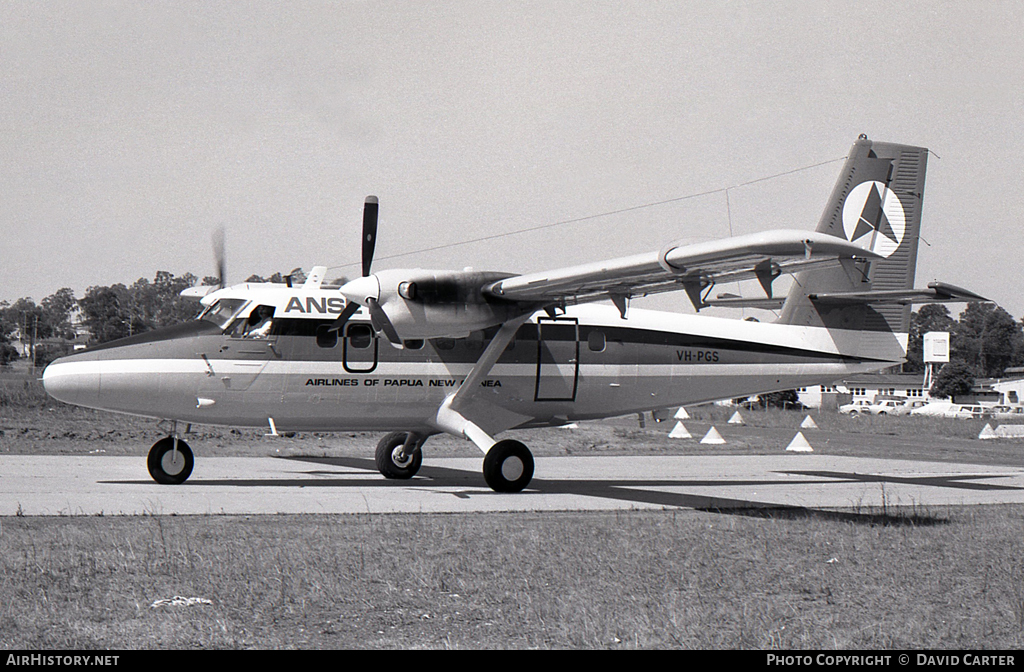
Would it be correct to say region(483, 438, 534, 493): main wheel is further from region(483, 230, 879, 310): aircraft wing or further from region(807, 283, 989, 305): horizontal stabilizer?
region(807, 283, 989, 305): horizontal stabilizer

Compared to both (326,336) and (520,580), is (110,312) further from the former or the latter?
(520,580)

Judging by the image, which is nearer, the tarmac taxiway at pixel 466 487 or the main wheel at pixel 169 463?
the tarmac taxiway at pixel 466 487

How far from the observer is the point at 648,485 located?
1661cm

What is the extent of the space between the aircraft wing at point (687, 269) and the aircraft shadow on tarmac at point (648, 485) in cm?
300

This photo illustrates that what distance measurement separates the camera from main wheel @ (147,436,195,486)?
14461 mm

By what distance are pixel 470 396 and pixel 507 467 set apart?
1.51 meters

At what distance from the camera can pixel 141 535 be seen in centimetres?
947

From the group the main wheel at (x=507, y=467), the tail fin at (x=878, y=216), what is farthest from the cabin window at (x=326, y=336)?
the tail fin at (x=878, y=216)

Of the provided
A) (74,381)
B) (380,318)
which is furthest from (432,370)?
(74,381)

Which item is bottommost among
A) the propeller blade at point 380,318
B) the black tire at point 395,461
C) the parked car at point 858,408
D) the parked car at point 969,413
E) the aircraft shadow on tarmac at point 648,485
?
the parked car at point 858,408

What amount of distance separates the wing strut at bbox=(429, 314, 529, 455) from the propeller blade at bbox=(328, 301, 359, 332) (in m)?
2.18

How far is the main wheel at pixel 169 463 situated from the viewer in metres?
14.5

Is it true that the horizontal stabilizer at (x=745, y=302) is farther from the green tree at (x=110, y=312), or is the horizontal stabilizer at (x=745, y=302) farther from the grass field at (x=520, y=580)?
the green tree at (x=110, y=312)
